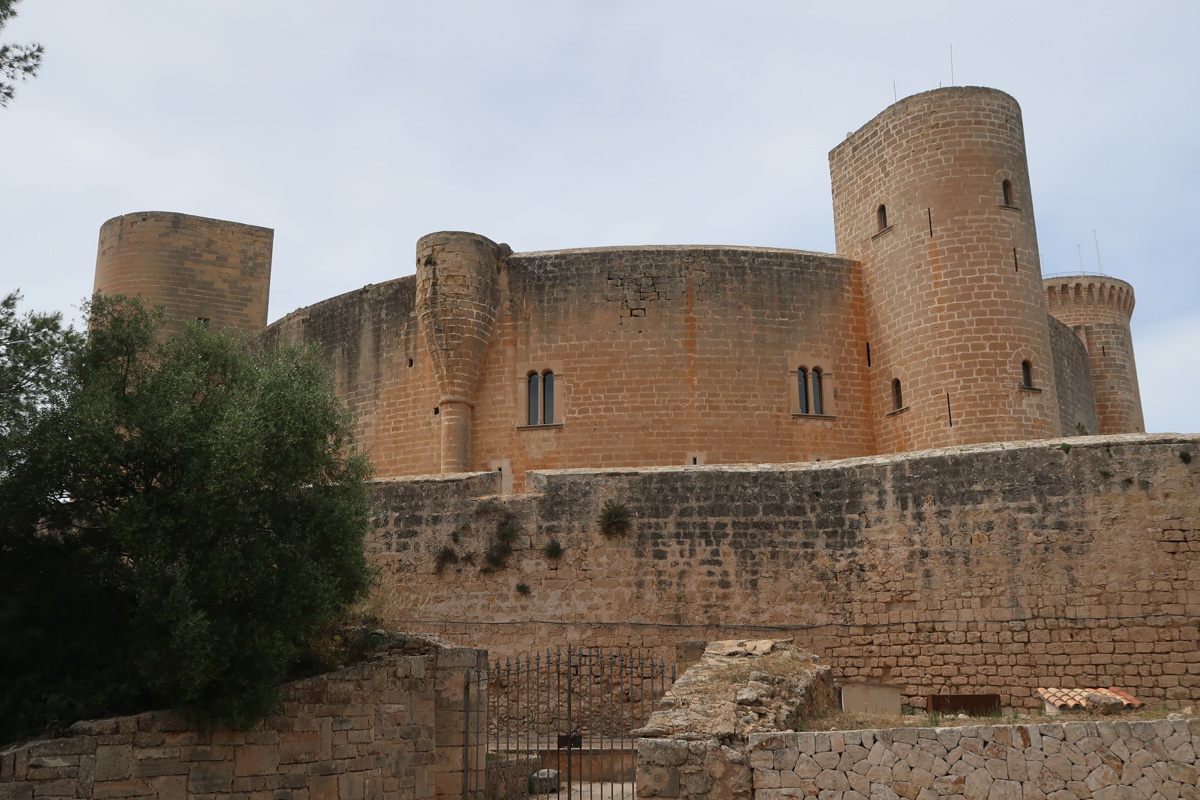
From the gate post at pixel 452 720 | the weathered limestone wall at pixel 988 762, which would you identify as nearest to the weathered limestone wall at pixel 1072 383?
the gate post at pixel 452 720

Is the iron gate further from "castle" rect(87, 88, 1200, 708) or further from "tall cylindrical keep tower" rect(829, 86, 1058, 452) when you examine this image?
"tall cylindrical keep tower" rect(829, 86, 1058, 452)

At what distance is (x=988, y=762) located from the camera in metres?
8.95

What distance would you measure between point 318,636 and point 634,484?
5.22m

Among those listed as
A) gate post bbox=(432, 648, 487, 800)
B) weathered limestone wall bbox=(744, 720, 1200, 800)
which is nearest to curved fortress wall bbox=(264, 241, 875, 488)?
gate post bbox=(432, 648, 487, 800)

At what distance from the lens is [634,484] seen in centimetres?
1571

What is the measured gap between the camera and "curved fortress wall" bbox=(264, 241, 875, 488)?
22.8m

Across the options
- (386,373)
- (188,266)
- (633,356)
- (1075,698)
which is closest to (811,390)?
(633,356)

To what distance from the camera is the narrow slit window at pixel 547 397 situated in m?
23.3

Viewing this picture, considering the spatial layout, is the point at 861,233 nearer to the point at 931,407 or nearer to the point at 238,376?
the point at 931,407

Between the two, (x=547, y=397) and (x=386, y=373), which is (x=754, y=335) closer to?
(x=547, y=397)

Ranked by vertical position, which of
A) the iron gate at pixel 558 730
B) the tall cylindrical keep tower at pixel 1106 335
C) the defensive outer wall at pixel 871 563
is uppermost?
the tall cylindrical keep tower at pixel 1106 335

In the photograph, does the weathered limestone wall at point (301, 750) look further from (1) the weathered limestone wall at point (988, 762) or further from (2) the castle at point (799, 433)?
(1) the weathered limestone wall at point (988, 762)

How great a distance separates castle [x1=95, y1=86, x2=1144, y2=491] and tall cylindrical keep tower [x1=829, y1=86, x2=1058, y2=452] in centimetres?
4

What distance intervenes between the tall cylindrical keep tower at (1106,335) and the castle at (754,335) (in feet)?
32.2
